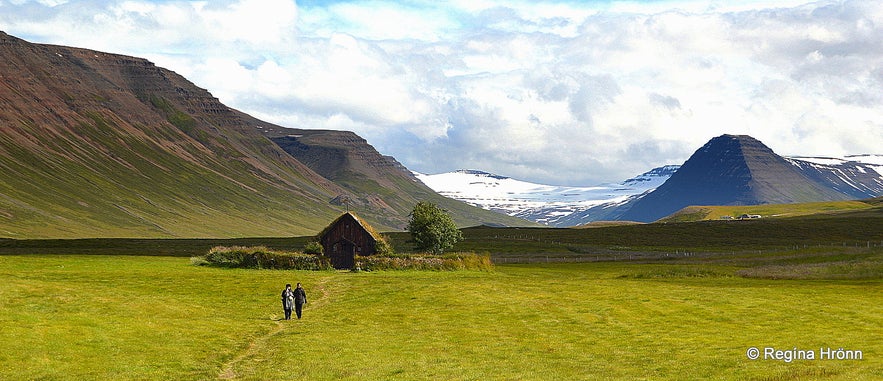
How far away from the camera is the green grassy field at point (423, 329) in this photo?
33906mm

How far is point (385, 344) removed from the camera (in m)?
41.7

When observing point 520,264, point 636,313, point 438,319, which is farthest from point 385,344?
point 520,264

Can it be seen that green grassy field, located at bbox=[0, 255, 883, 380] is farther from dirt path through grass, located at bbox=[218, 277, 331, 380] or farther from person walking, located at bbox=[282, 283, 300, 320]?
person walking, located at bbox=[282, 283, 300, 320]

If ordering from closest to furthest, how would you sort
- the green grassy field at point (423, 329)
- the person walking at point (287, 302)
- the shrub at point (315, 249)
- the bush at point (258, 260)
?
the green grassy field at point (423, 329) → the person walking at point (287, 302) → the bush at point (258, 260) → the shrub at point (315, 249)

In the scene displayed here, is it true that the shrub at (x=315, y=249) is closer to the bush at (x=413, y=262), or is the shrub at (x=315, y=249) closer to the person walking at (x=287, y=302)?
the bush at (x=413, y=262)

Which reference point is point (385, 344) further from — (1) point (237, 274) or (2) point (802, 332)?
(1) point (237, 274)

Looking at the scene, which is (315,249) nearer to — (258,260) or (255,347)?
(258,260)

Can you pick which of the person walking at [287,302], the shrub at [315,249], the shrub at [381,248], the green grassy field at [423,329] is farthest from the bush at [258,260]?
the person walking at [287,302]

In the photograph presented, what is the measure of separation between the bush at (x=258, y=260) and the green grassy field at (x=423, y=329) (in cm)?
1881

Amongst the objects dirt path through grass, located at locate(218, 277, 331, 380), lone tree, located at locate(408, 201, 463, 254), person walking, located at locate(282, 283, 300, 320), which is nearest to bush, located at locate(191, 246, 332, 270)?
lone tree, located at locate(408, 201, 463, 254)

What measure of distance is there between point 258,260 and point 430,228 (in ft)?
106

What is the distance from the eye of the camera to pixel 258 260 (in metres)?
94.3

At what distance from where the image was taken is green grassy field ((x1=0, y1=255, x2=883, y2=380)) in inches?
1335

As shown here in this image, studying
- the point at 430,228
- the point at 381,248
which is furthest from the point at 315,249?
the point at 430,228
